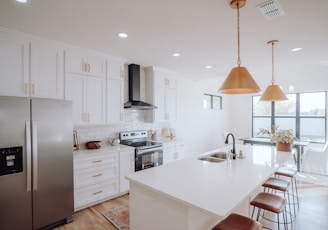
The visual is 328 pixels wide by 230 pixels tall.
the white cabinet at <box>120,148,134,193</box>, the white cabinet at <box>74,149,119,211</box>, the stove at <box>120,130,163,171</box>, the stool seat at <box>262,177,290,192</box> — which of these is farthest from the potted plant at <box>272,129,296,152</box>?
the white cabinet at <box>74,149,119,211</box>

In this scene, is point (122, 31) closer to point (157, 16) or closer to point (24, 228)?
point (157, 16)

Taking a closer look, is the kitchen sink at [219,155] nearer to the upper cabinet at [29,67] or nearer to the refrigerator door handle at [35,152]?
the refrigerator door handle at [35,152]

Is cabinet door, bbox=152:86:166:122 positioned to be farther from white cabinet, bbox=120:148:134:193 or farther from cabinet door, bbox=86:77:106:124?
cabinet door, bbox=86:77:106:124

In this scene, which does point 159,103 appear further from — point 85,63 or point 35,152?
point 35,152

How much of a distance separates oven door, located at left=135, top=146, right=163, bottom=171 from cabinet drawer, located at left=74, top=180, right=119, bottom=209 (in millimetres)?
553

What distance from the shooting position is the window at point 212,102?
6770mm

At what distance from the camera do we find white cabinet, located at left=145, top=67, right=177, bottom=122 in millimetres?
4320

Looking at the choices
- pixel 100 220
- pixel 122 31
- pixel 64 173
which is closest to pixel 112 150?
pixel 64 173

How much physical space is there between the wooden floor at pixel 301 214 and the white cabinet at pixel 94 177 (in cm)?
14

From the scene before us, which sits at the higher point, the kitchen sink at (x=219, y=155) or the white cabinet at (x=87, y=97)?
the white cabinet at (x=87, y=97)

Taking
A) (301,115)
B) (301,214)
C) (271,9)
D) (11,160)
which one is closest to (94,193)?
(11,160)

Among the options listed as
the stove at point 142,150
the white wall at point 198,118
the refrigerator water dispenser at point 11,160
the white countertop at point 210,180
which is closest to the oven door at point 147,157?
the stove at point 142,150

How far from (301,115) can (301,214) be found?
4.72 metres

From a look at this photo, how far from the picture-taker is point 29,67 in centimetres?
253
